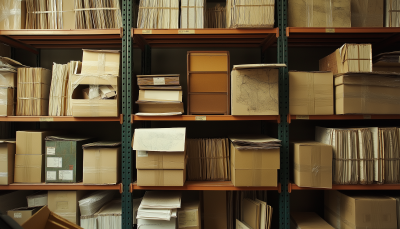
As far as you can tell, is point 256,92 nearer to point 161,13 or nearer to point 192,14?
point 192,14

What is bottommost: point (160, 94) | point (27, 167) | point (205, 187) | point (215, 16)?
point (205, 187)

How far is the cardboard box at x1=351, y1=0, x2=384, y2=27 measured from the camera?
1816 mm

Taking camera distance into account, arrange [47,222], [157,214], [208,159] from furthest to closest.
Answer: [208,159] → [157,214] → [47,222]

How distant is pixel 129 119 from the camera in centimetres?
180

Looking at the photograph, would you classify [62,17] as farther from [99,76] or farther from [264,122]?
[264,122]

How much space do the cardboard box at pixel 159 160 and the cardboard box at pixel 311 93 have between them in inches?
37.5

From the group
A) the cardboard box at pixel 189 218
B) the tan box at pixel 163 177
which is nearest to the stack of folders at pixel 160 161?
the tan box at pixel 163 177

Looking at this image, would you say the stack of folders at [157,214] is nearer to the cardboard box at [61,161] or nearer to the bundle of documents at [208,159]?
the bundle of documents at [208,159]

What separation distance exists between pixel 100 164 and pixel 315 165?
1625 mm

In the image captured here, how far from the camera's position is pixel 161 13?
5.95ft

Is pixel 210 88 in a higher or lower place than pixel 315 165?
higher

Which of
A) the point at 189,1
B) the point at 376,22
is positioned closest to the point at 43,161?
the point at 189,1

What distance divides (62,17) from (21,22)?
0.32 metres

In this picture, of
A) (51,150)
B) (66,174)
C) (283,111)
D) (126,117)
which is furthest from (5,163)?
(283,111)
